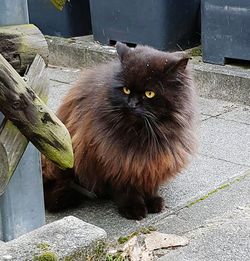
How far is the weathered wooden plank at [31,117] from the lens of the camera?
178cm

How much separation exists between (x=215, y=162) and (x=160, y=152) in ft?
3.20

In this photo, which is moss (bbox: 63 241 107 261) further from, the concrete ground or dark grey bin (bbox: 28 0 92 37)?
dark grey bin (bbox: 28 0 92 37)

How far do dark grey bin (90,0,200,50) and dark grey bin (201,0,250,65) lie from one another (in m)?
0.31

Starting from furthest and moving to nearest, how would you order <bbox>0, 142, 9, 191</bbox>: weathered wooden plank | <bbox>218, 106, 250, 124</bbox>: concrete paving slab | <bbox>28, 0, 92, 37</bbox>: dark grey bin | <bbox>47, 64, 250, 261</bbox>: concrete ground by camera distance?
<bbox>28, 0, 92, 37</bbox>: dark grey bin
<bbox>218, 106, 250, 124</bbox>: concrete paving slab
<bbox>47, 64, 250, 261</bbox>: concrete ground
<bbox>0, 142, 9, 191</bbox>: weathered wooden plank

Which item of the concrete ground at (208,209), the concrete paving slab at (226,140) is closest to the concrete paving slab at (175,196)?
the concrete ground at (208,209)

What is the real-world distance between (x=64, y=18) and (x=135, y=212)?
146 inches

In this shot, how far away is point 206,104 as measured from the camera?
536 cm

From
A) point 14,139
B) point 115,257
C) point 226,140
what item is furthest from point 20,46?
point 226,140

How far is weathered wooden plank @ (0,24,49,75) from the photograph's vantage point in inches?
83.2

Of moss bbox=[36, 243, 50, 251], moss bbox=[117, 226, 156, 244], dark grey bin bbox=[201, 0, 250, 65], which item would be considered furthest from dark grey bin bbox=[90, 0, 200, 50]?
moss bbox=[36, 243, 50, 251]

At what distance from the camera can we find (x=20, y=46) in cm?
214

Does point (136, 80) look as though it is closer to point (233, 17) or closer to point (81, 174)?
point (81, 174)

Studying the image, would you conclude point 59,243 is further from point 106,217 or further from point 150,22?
point 150,22

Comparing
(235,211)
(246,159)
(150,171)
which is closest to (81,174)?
(150,171)
